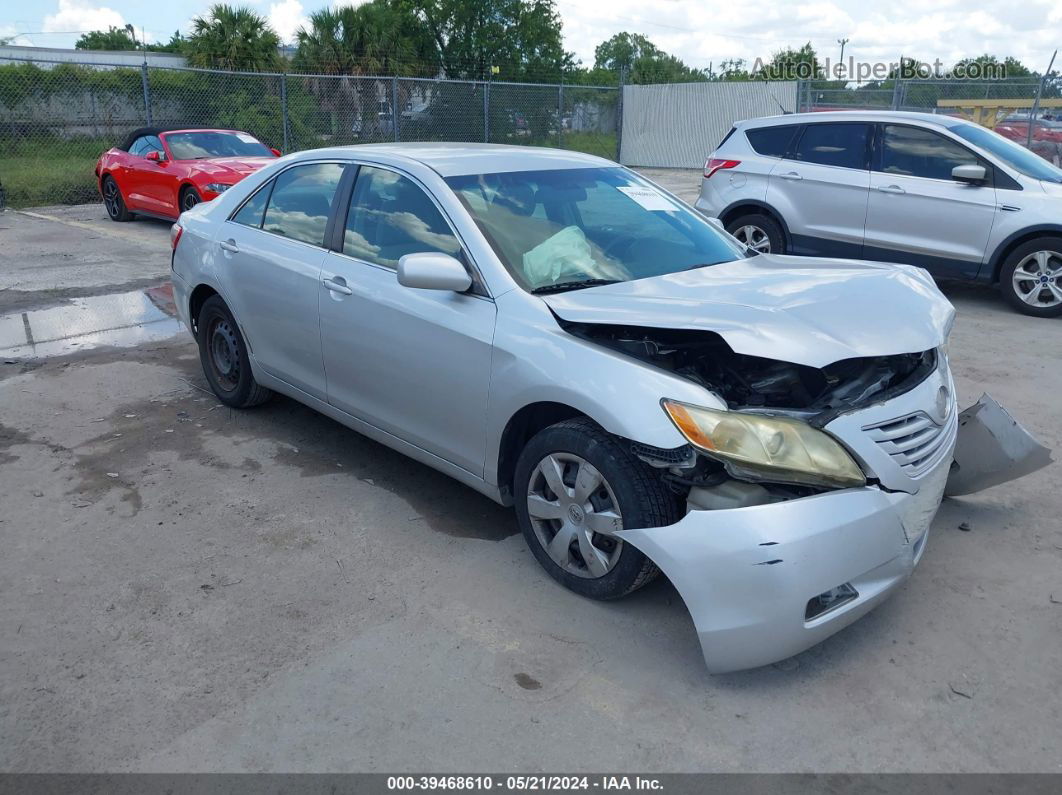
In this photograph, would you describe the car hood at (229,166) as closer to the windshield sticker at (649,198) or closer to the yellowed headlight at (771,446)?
the windshield sticker at (649,198)

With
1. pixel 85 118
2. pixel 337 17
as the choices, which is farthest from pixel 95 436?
pixel 337 17

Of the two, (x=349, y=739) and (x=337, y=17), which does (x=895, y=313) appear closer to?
(x=349, y=739)

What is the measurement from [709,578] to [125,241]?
1136 centimetres

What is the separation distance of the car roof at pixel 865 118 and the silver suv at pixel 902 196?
11mm

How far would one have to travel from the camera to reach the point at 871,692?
2984 mm

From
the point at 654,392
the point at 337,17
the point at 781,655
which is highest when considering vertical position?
the point at 337,17

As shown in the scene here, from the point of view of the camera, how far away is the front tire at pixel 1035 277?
311 inches

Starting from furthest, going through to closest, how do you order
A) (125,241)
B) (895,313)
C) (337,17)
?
(337,17)
(125,241)
(895,313)

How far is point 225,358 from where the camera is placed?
5598 millimetres

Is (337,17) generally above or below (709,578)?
above

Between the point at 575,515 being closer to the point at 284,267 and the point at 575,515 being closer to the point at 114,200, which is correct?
the point at 284,267

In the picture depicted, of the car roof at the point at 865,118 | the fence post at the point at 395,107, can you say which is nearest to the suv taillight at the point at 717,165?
the car roof at the point at 865,118

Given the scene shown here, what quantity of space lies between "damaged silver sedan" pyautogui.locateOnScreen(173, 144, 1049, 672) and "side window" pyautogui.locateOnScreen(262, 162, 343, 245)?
0.05 feet

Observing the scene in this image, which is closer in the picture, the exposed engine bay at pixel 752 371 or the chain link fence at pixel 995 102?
the exposed engine bay at pixel 752 371
